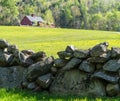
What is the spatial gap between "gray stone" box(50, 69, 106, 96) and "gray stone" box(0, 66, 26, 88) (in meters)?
1.72

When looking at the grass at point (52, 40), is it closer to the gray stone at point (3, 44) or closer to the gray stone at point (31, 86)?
the gray stone at point (3, 44)

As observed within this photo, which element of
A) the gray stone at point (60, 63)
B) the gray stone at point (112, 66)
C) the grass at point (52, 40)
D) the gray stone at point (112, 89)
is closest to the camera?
the gray stone at point (112, 89)

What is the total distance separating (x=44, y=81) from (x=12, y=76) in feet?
6.50

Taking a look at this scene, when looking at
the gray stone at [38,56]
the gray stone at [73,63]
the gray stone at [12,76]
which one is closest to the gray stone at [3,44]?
the gray stone at [12,76]

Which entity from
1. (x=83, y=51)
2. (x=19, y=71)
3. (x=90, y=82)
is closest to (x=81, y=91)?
(x=90, y=82)

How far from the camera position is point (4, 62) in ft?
47.8

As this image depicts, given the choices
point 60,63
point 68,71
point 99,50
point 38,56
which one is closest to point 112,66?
point 99,50

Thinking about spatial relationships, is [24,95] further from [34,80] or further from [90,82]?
[90,82]

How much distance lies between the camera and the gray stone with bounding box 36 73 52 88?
12.9 meters

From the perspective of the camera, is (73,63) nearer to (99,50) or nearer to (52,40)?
(99,50)

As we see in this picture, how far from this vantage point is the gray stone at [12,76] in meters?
14.2

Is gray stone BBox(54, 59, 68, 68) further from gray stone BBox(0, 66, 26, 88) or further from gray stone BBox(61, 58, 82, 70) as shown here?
gray stone BBox(0, 66, 26, 88)

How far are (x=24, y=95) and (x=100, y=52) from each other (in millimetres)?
2865

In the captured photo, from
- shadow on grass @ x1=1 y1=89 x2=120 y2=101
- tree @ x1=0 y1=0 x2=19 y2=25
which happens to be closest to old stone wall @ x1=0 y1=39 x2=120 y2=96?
shadow on grass @ x1=1 y1=89 x2=120 y2=101
